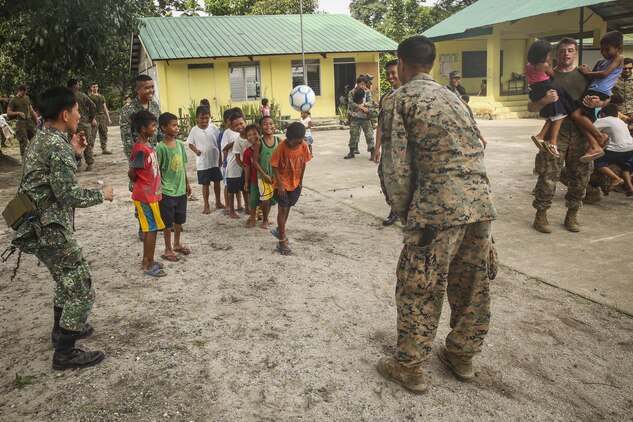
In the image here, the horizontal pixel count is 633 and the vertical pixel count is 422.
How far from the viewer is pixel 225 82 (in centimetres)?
2031

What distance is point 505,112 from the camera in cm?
1925

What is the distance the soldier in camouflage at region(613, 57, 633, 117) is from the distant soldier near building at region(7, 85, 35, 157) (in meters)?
11.5

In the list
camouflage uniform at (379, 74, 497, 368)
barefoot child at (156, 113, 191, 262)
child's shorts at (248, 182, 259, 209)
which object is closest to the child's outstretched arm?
camouflage uniform at (379, 74, 497, 368)

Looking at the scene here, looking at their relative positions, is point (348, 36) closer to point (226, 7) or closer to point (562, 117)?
point (226, 7)

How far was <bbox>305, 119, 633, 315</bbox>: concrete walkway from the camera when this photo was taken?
4.29 m

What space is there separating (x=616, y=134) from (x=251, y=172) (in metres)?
4.77

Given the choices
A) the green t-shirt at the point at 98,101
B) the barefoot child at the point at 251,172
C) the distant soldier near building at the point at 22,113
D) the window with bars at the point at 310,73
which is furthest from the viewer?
the window with bars at the point at 310,73

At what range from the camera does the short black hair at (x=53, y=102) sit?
3.02m

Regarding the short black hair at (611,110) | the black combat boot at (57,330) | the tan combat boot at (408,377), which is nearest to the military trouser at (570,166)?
the short black hair at (611,110)

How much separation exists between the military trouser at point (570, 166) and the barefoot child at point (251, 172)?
10.4ft

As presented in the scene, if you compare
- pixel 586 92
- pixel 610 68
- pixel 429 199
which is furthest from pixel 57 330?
pixel 610 68

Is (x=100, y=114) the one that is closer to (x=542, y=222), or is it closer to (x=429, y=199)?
(x=542, y=222)

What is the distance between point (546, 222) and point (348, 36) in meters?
17.8

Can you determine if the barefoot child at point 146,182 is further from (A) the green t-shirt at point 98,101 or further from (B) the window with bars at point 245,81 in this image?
(B) the window with bars at point 245,81
